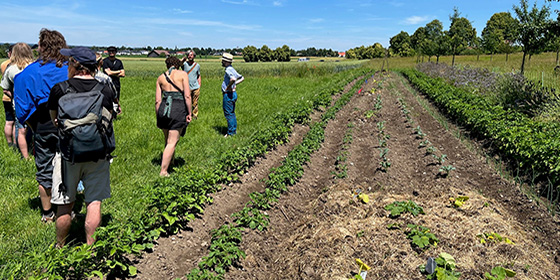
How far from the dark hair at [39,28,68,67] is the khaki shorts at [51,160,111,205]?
1151 mm

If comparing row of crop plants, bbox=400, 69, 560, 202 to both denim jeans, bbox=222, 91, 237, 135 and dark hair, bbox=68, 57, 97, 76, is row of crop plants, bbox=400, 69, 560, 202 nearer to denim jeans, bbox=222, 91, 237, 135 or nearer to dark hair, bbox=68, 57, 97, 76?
denim jeans, bbox=222, 91, 237, 135

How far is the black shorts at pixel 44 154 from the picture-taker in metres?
3.95

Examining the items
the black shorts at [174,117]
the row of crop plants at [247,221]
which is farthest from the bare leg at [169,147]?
the row of crop plants at [247,221]

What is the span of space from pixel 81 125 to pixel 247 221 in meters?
2.16

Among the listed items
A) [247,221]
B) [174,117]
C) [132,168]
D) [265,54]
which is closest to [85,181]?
[247,221]

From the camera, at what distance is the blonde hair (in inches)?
193

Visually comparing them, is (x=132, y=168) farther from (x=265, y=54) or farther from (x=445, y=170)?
(x=265, y=54)

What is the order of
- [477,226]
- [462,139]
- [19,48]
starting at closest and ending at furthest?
1. [477,226]
2. [19,48]
3. [462,139]

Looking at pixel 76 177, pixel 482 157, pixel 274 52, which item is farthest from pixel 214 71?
→ pixel 274 52

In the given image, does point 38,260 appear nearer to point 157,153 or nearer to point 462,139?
point 157,153

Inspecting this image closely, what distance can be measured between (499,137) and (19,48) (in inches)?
342

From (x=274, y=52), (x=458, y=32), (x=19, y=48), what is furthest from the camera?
(x=274, y=52)

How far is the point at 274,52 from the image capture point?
227 feet

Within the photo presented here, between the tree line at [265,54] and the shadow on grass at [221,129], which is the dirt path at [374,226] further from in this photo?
the tree line at [265,54]
